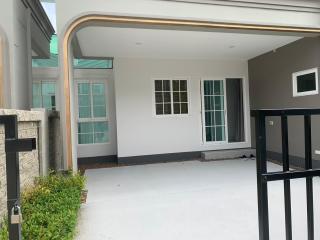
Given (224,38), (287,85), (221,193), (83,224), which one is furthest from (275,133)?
(83,224)

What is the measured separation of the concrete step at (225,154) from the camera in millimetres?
7045

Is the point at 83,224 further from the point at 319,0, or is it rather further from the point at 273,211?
the point at 319,0

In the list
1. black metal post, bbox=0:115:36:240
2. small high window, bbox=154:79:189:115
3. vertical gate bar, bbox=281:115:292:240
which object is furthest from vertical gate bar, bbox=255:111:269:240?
small high window, bbox=154:79:189:115

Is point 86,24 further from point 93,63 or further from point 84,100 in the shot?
point 84,100

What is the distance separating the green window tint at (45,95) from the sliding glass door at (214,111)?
4059mm

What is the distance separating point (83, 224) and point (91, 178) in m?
2.52

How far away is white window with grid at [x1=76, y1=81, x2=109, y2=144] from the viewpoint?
7215 millimetres

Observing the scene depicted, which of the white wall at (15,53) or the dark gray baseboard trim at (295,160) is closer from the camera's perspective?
the white wall at (15,53)

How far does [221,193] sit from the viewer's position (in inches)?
158

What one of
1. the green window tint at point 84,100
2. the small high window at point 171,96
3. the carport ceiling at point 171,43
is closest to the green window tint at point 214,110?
the small high window at point 171,96

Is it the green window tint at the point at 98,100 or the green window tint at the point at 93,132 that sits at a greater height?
the green window tint at the point at 98,100

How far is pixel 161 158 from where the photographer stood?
7.10 meters

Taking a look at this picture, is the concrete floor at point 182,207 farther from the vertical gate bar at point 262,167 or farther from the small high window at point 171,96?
the small high window at point 171,96

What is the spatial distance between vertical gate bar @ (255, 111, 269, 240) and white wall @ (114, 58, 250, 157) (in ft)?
18.3
